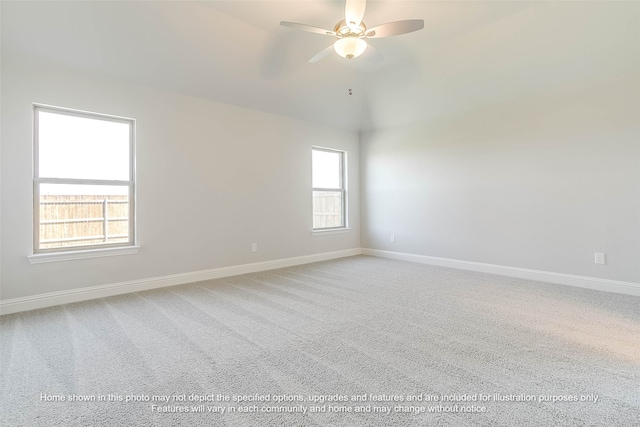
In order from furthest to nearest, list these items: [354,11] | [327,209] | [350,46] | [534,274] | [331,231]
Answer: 1. [327,209]
2. [331,231]
3. [534,274]
4. [350,46]
5. [354,11]

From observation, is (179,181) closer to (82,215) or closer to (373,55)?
(82,215)

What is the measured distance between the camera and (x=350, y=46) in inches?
100

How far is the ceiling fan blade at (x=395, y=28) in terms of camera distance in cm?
232

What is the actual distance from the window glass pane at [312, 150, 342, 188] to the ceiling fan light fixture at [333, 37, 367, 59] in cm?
286

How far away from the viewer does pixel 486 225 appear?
14.4 ft

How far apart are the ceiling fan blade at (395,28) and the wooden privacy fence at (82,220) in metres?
3.26

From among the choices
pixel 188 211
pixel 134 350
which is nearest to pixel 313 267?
pixel 188 211

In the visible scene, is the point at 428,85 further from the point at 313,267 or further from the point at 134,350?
the point at 134,350

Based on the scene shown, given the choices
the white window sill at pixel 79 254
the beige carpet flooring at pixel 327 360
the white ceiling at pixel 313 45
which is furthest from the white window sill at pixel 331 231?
the white window sill at pixel 79 254

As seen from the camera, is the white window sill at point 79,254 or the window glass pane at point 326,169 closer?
the white window sill at point 79,254

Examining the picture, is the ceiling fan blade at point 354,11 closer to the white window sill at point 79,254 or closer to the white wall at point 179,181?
the white wall at point 179,181

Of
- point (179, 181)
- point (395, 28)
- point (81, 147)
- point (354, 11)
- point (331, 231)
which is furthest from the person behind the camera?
point (331, 231)

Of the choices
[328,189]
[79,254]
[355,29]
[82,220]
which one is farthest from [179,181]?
[355,29]

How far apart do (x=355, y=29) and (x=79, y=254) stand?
355 centimetres
